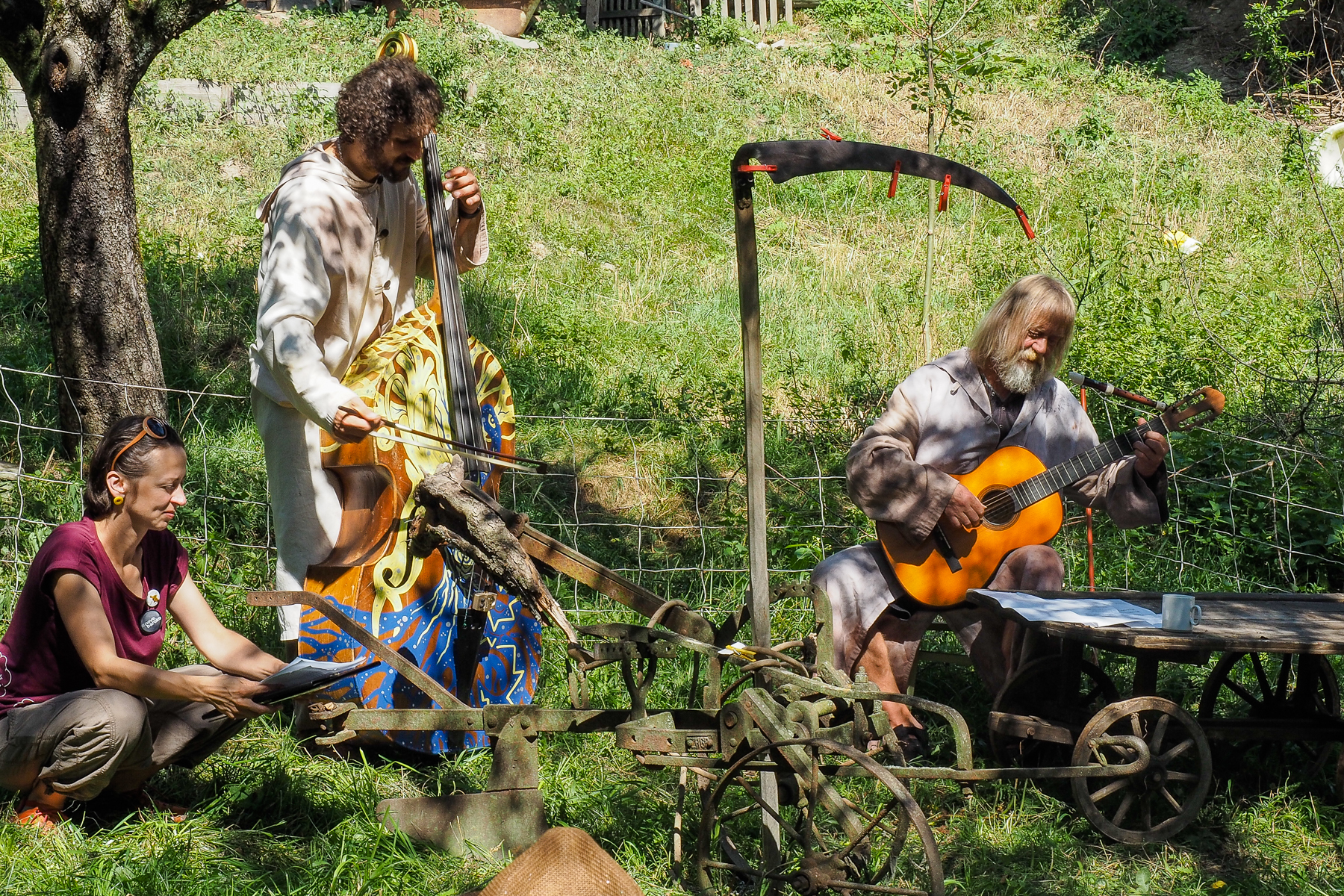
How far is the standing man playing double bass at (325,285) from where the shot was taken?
3887 millimetres

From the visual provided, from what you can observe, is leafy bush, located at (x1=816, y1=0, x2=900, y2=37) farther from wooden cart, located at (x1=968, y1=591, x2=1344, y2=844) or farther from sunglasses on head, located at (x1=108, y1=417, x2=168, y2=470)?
sunglasses on head, located at (x1=108, y1=417, x2=168, y2=470)

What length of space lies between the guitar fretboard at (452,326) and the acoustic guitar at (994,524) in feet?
5.29

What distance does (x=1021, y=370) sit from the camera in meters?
4.68

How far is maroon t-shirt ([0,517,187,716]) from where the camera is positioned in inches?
141

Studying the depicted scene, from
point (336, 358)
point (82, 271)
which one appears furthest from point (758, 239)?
point (336, 358)

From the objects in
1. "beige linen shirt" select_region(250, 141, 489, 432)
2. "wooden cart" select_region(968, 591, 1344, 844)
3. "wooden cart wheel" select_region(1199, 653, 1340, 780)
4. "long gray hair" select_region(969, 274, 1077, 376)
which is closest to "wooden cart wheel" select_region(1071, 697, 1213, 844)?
"wooden cart" select_region(968, 591, 1344, 844)

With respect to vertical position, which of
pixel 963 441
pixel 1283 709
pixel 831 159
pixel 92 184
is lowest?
pixel 1283 709

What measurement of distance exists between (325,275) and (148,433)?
79cm

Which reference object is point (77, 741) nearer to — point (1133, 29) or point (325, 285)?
point (325, 285)

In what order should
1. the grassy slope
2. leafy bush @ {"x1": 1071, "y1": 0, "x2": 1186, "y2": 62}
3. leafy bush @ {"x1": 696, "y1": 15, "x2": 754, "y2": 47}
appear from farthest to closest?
leafy bush @ {"x1": 1071, "y1": 0, "x2": 1186, "y2": 62} < leafy bush @ {"x1": 696, "y1": 15, "x2": 754, "y2": 47} < the grassy slope

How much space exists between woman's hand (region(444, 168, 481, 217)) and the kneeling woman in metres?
1.44

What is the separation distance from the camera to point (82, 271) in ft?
18.6

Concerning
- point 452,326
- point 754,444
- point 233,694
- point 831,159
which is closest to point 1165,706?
point 754,444

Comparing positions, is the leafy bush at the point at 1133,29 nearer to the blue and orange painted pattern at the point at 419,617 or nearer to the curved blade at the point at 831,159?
the curved blade at the point at 831,159
